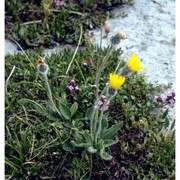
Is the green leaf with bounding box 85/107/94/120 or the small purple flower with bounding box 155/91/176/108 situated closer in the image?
the green leaf with bounding box 85/107/94/120

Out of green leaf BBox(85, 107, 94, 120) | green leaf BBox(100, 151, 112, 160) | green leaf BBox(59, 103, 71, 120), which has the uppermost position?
green leaf BBox(59, 103, 71, 120)

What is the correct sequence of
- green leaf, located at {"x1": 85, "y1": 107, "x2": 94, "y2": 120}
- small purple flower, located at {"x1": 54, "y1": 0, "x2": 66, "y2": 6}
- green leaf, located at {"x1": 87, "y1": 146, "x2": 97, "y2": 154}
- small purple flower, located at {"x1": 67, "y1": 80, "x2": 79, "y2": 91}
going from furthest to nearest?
1. small purple flower, located at {"x1": 54, "y1": 0, "x2": 66, "y2": 6}
2. small purple flower, located at {"x1": 67, "y1": 80, "x2": 79, "y2": 91}
3. green leaf, located at {"x1": 85, "y1": 107, "x2": 94, "y2": 120}
4. green leaf, located at {"x1": 87, "y1": 146, "x2": 97, "y2": 154}

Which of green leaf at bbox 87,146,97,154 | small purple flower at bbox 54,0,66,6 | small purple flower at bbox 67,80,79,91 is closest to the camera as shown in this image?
green leaf at bbox 87,146,97,154

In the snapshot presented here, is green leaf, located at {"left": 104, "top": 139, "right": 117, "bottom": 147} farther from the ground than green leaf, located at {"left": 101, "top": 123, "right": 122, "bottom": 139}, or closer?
closer

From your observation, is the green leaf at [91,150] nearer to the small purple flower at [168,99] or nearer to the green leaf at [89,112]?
the green leaf at [89,112]

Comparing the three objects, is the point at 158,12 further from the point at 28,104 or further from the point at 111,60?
the point at 28,104

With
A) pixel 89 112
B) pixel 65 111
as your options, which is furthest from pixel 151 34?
pixel 65 111

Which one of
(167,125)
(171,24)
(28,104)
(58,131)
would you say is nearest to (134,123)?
(167,125)

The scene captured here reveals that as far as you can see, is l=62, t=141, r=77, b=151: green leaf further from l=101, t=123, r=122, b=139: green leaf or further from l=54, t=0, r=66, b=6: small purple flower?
l=54, t=0, r=66, b=6: small purple flower

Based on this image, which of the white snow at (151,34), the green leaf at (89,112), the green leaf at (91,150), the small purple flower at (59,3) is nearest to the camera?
the green leaf at (91,150)

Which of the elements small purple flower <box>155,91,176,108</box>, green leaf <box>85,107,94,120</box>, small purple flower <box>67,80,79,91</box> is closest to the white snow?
small purple flower <box>155,91,176,108</box>

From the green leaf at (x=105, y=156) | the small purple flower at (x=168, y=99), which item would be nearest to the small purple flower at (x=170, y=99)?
the small purple flower at (x=168, y=99)
